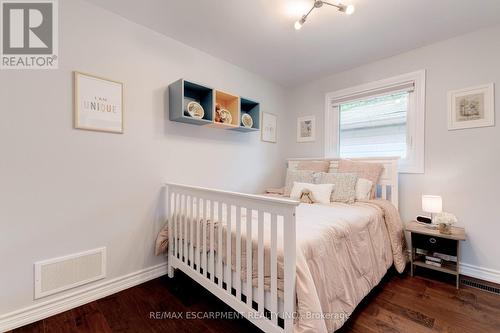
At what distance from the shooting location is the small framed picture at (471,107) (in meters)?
1.99

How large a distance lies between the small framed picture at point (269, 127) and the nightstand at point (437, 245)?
193 centimetres

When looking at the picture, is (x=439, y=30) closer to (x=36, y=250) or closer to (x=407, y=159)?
(x=407, y=159)

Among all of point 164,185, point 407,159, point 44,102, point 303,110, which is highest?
point 303,110

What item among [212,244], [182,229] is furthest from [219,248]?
[182,229]

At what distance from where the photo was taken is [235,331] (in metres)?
1.39

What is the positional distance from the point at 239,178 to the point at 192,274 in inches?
51.6

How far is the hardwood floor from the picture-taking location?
4.64 feet

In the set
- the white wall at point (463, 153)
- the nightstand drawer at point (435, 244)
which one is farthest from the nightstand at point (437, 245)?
the white wall at point (463, 153)

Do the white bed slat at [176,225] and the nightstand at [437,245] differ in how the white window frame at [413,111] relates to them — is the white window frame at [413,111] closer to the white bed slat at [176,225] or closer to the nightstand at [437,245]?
the nightstand at [437,245]

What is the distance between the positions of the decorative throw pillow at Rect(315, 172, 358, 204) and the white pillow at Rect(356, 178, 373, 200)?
6 cm

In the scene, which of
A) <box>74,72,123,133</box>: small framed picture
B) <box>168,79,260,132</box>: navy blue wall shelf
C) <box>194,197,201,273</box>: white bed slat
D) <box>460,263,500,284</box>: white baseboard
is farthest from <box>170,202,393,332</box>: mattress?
<box>74,72,123,133</box>: small framed picture

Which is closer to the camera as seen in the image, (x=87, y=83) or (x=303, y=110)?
(x=87, y=83)

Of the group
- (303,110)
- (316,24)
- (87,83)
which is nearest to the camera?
(87,83)

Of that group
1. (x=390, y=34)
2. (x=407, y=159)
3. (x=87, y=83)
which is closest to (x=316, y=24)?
(x=390, y=34)
